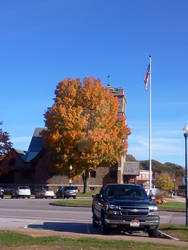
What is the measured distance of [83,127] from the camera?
42.9 metres

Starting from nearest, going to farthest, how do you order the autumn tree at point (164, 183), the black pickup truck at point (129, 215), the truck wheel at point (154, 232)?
the black pickup truck at point (129, 215) → the truck wheel at point (154, 232) → the autumn tree at point (164, 183)

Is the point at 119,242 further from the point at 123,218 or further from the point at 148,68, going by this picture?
the point at 148,68

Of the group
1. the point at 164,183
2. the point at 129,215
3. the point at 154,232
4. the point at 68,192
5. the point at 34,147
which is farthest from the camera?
the point at 164,183

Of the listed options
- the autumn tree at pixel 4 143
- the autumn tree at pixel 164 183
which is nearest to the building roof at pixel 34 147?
the autumn tree at pixel 4 143

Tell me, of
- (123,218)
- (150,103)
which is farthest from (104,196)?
(150,103)

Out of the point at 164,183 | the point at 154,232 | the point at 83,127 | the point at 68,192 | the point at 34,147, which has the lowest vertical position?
the point at 154,232

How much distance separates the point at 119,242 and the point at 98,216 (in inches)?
151

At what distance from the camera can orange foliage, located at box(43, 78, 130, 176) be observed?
42.7 meters

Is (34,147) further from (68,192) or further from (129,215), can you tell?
(129,215)

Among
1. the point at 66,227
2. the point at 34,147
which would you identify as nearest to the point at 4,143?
the point at 34,147

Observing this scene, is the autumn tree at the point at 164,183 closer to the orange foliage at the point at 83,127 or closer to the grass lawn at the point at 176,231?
the orange foliage at the point at 83,127

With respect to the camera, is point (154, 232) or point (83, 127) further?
point (83, 127)

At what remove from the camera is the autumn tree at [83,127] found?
4266 centimetres

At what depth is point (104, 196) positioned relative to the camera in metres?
14.6
